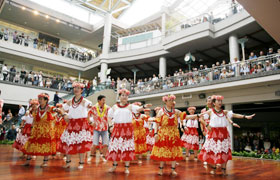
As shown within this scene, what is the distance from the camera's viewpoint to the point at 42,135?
4.54 meters

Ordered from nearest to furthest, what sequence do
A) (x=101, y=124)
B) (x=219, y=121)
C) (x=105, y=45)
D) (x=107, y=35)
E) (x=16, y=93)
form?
(x=219, y=121) < (x=101, y=124) < (x=16, y=93) < (x=105, y=45) < (x=107, y=35)

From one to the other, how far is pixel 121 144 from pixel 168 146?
983mm

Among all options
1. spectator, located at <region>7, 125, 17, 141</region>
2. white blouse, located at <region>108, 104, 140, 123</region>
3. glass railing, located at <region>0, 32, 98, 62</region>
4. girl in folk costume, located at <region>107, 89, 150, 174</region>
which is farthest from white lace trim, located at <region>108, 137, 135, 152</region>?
glass railing, located at <region>0, 32, 98, 62</region>

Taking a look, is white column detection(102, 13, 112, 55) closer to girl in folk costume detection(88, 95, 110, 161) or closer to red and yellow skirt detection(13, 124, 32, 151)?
red and yellow skirt detection(13, 124, 32, 151)

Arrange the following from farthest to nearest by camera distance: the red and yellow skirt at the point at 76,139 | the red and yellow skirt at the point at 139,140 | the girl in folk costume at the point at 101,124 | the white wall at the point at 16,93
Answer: the white wall at the point at 16,93 → the red and yellow skirt at the point at 139,140 → the girl in folk costume at the point at 101,124 → the red and yellow skirt at the point at 76,139

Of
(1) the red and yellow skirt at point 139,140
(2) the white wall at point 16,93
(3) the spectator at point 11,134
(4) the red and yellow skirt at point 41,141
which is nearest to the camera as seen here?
(4) the red and yellow skirt at point 41,141

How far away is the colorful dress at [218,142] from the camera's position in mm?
4445

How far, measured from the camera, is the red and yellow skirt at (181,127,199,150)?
281 inches

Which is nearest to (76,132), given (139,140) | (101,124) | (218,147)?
(101,124)

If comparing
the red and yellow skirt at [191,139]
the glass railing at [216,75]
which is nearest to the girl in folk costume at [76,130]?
the red and yellow skirt at [191,139]

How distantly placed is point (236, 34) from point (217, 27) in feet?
4.57

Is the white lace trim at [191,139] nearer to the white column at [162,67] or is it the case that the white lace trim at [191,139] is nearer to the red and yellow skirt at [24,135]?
the red and yellow skirt at [24,135]

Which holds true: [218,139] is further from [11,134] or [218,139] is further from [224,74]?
[11,134]

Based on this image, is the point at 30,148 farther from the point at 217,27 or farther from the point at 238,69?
the point at 217,27
